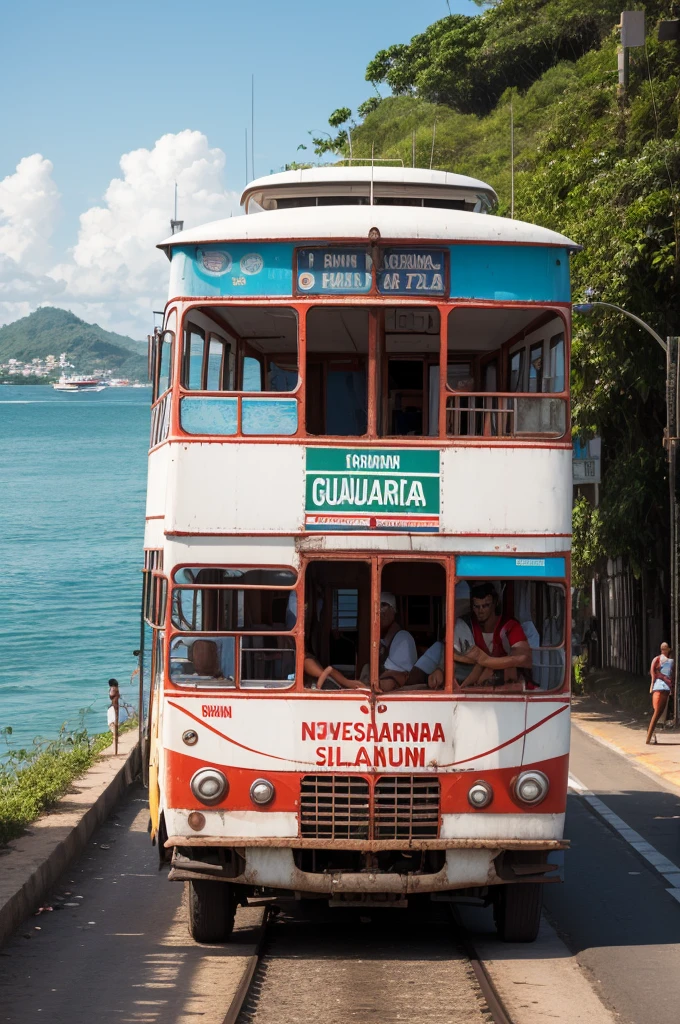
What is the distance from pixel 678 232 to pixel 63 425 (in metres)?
168

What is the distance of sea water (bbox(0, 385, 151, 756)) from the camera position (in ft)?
142

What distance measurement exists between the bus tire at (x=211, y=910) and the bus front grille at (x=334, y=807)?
2.90 ft

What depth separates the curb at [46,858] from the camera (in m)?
10.3

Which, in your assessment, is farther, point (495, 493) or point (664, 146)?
point (664, 146)

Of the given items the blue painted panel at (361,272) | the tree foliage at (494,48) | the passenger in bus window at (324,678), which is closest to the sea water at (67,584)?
the passenger in bus window at (324,678)

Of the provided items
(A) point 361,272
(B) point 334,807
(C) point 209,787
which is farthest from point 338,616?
(A) point 361,272

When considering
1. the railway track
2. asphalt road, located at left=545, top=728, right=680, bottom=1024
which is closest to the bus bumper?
the railway track

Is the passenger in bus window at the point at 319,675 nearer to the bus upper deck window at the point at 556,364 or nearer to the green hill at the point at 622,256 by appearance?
the bus upper deck window at the point at 556,364

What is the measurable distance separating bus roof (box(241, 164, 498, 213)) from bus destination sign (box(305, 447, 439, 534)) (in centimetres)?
301

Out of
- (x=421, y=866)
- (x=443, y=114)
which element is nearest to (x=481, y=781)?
(x=421, y=866)

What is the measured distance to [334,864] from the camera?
31.7 ft

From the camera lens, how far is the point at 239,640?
9.59 metres

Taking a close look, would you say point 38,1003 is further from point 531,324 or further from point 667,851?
point 667,851

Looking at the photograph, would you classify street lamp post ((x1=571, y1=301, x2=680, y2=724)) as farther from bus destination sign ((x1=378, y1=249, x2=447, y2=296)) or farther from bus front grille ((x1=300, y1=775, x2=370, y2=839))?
bus front grille ((x1=300, y1=775, x2=370, y2=839))
